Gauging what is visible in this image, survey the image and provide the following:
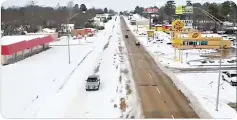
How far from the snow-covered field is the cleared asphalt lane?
36.8 inches

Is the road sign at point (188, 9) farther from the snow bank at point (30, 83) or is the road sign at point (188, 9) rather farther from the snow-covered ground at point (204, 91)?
the snow bank at point (30, 83)

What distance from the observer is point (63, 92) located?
2616 cm

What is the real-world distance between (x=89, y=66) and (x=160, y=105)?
1865 centimetres

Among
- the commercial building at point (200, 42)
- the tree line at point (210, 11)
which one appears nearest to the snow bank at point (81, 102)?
the tree line at point (210, 11)

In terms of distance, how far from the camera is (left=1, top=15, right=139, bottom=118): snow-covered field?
68.5 feet

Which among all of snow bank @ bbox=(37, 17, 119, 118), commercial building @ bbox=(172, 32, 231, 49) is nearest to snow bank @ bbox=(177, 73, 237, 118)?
snow bank @ bbox=(37, 17, 119, 118)

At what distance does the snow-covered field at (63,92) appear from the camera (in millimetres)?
20891

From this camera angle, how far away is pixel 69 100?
23.9m

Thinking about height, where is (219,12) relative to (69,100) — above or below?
above

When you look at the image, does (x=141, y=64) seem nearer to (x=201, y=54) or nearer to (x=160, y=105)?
(x=201, y=54)

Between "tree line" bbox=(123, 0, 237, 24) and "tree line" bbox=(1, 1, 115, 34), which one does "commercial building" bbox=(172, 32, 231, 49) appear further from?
"tree line" bbox=(1, 1, 115, 34)

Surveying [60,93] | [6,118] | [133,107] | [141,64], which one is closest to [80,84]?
[60,93]

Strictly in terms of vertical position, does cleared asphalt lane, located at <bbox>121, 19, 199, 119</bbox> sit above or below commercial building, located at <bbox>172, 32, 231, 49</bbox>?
below

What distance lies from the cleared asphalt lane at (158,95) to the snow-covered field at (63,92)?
3.06 ft
